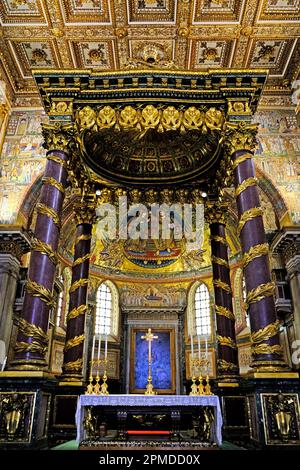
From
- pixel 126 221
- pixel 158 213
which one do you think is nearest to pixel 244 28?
pixel 158 213

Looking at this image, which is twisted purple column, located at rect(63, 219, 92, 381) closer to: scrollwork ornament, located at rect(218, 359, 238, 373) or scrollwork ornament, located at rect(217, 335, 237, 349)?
scrollwork ornament, located at rect(218, 359, 238, 373)

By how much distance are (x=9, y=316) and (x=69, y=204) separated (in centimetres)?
483

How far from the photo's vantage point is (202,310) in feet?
57.3

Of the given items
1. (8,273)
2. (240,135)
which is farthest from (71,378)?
(240,135)

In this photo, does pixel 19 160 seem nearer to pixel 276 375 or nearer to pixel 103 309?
pixel 103 309

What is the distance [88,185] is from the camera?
10422 millimetres

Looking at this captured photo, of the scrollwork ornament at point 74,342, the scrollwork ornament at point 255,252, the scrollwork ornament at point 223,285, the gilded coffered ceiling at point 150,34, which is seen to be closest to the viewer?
the scrollwork ornament at point 255,252

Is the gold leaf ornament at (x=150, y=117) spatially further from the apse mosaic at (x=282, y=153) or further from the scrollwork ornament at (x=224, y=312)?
the apse mosaic at (x=282, y=153)

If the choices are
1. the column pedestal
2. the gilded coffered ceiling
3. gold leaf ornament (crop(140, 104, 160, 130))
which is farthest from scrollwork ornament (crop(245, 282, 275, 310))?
the gilded coffered ceiling

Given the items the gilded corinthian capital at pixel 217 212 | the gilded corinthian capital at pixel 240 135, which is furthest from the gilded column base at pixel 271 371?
the gilded corinthian capital at pixel 217 212

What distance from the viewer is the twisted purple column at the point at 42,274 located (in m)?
6.01

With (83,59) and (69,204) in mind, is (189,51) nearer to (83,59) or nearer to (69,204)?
(83,59)

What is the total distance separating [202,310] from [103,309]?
4.69m

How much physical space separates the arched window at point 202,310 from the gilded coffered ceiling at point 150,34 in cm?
951
